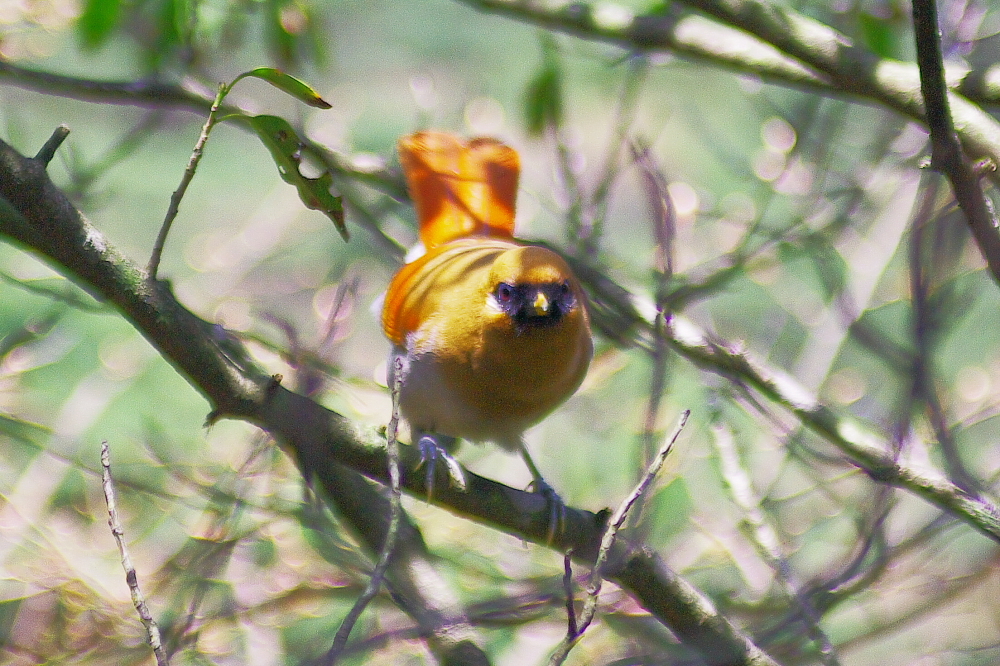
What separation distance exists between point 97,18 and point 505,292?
4.03 ft

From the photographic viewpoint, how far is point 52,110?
5918 mm

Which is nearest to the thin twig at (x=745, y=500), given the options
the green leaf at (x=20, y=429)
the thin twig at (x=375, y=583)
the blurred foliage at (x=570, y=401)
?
the blurred foliage at (x=570, y=401)

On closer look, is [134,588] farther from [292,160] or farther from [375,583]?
[292,160]

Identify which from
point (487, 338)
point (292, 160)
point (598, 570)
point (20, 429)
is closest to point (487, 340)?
point (487, 338)

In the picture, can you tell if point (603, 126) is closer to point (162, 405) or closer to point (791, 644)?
point (162, 405)

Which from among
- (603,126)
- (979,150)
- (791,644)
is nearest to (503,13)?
(979,150)

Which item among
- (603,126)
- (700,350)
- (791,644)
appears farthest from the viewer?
(603,126)

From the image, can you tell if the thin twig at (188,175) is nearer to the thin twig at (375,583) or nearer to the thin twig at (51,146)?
the thin twig at (51,146)

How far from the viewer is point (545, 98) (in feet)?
9.31

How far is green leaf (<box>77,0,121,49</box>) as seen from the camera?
7.68 ft

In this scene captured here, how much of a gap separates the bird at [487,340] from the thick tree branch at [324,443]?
0.25 m

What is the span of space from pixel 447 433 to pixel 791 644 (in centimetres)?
123

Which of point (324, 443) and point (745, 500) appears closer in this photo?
point (324, 443)

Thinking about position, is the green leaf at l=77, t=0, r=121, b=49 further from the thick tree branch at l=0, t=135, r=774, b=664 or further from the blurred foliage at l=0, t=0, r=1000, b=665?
the thick tree branch at l=0, t=135, r=774, b=664
